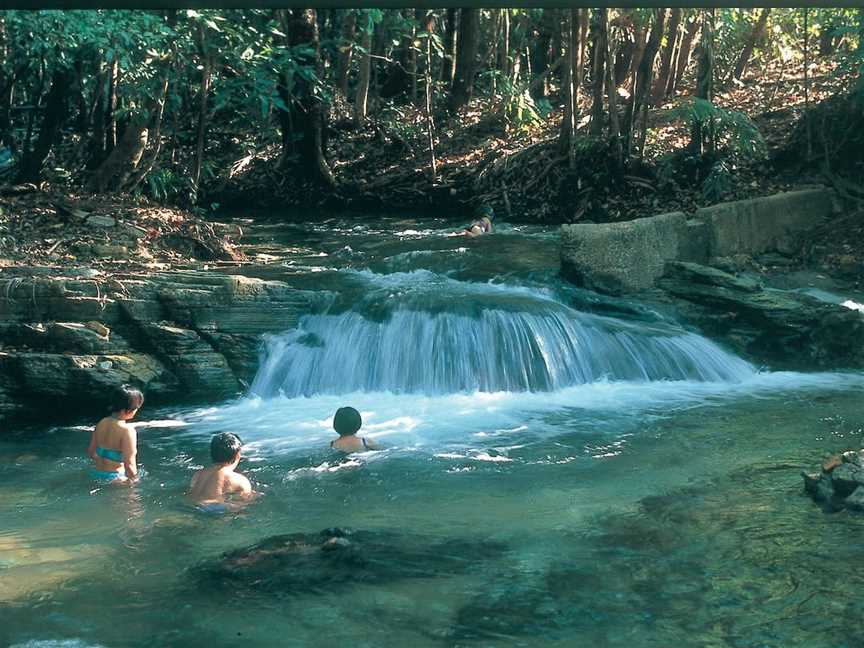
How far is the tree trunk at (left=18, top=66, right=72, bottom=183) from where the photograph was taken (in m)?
15.5

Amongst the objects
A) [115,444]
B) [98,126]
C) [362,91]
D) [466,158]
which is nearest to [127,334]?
[115,444]

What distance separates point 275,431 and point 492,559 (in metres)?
4.01

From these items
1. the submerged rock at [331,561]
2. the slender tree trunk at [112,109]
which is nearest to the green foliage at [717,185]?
the slender tree trunk at [112,109]

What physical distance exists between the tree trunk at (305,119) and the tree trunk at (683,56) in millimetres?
7564

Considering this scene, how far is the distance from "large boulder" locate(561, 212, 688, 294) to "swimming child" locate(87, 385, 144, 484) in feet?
20.9

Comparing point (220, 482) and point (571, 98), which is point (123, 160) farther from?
point (220, 482)

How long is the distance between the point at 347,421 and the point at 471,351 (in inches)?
120

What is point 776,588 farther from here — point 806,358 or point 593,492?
point 806,358

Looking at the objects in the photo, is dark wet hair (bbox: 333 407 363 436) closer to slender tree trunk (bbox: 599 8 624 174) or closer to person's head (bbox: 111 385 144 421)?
person's head (bbox: 111 385 144 421)

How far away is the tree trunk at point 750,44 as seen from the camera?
2154 centimetres

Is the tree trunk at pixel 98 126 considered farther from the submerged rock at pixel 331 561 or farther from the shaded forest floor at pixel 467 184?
the submerged rock at pixel 331 561

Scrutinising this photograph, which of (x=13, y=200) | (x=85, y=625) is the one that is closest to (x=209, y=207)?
(x=13, y=200)

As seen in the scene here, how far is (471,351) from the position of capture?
11578mm

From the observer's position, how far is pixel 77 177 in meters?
16.0
